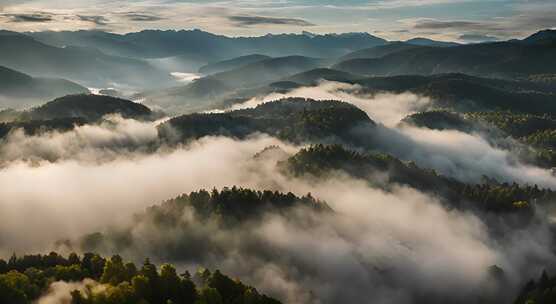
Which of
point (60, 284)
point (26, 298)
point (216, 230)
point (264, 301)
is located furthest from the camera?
point (216, 230)

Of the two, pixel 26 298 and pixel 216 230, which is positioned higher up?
pixel 26 298

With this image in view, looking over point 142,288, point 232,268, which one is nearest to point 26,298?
point 142,288

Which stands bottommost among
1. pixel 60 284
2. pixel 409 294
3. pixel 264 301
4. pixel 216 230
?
pixel 409 294

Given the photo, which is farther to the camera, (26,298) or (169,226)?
(169,226)

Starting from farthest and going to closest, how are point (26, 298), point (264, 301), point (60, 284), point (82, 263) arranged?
point (82, 263) → point (264, 301) → point (60, 284) → point (26, 298)

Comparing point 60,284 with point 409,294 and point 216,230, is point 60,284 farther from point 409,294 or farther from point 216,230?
point 409,294

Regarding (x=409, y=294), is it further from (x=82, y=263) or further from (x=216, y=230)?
(x=82, y=263)
